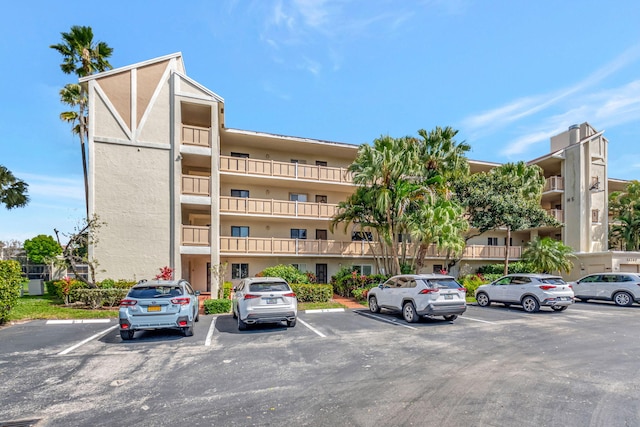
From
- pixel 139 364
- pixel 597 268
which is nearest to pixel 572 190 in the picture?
pixel 597 268

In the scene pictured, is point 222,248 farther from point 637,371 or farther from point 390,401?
point 637,371

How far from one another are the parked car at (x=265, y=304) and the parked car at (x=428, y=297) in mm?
4173

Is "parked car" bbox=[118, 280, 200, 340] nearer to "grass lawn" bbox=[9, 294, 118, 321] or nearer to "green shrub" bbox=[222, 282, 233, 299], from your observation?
"grass lawn" bbox=[9, 294, 118, 321]

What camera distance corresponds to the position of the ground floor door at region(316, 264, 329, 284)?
77.8ft

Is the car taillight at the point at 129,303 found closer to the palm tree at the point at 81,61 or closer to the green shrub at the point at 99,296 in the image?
the green shrub at the point at 99,296

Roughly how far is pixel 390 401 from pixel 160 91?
1902cm

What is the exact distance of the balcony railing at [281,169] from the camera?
20.4m

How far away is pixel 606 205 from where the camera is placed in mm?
27109

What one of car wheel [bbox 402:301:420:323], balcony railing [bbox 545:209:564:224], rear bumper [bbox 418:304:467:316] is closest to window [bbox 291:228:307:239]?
car wheel [bbox 402:301:420:323]

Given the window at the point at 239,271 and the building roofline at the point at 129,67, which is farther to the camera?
the window at the point at 239,271

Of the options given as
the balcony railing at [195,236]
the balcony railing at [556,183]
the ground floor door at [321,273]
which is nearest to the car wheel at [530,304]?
the ground floor door at [321,273]

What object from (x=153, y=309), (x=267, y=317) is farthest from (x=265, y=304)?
(x=153, y=309)

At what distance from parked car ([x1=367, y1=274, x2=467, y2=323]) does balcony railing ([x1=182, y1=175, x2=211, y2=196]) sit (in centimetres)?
1192

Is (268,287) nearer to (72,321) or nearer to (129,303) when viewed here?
(129,303)
